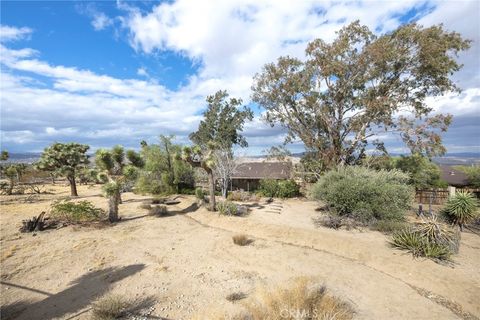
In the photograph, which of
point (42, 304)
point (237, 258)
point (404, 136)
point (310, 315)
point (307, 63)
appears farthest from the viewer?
point (307, 63)

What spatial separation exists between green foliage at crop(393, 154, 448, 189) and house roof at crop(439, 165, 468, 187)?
4.96 ft

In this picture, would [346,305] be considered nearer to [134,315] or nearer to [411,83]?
[134,315]

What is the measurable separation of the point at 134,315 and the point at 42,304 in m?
2.85

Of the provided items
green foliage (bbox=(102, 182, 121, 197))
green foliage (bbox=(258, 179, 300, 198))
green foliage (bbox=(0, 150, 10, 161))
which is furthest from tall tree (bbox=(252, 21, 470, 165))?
green foliage (bbox=(0, 150, 10, 161))

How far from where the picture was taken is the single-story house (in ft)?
97.8

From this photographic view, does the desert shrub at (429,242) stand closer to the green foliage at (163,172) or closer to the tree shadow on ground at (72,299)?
the tree shadow on ground at (72,299)

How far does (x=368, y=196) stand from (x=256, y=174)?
17164 millimetres

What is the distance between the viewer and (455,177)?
29797mm

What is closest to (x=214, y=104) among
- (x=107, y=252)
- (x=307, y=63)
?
(x=307, y=63)

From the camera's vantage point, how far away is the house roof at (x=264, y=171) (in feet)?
96.4

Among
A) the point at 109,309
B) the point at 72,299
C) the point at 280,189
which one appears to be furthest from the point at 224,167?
the point at 109,309

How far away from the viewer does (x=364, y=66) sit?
2036 cm

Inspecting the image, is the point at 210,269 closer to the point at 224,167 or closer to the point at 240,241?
the point at 240,241

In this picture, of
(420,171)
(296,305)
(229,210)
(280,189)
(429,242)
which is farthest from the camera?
(420,171)
